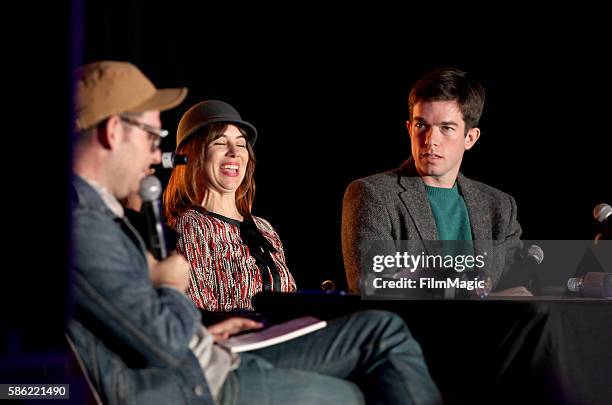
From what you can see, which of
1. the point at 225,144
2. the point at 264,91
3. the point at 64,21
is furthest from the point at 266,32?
the point at 64,21

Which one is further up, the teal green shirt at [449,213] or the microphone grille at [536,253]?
the teal green shirt at [449,213]

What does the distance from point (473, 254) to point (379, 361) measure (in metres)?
1.32

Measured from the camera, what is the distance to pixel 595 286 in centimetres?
266

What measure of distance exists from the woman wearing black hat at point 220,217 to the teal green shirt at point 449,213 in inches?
27.4

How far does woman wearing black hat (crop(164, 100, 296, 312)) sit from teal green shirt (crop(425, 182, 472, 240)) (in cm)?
70

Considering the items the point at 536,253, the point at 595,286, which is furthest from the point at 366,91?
the point at 595,286

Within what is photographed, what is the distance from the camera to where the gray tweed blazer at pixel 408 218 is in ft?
10.7

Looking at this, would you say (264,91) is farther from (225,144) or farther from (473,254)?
(473,254)

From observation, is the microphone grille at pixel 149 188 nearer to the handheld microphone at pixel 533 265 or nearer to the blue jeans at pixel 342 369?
the blue jeans at pixel 342 369

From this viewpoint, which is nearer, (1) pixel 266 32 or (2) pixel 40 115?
(2) pixel 40 115

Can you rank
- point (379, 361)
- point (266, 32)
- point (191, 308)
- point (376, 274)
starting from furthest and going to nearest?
point (266, 32) → point (376, 274) → point (379, 361) → point (191, 308)

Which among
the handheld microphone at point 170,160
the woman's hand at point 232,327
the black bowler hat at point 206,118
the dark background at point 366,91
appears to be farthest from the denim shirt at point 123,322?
the dark background at point 366,91

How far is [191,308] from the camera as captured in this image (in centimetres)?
193

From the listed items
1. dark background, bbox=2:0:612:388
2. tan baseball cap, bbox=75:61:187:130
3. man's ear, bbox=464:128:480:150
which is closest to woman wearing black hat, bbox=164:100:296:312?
dark background, bbox=2:0:612:388
